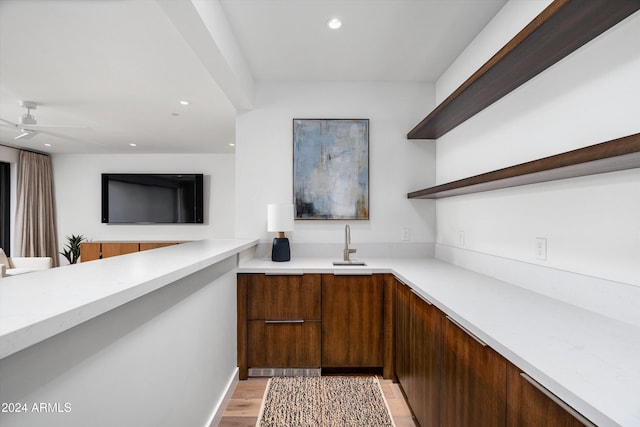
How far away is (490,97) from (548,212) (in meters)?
0.76

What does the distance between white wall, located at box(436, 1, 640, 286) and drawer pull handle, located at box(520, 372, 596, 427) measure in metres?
0.63

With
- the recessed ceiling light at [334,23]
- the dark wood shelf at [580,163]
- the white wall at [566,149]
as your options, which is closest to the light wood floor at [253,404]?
the white wall at [566,149]

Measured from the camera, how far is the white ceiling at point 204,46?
1783 mm

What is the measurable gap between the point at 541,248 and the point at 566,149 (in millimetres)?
465

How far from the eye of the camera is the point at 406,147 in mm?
2807

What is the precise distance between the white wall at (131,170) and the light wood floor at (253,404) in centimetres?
402

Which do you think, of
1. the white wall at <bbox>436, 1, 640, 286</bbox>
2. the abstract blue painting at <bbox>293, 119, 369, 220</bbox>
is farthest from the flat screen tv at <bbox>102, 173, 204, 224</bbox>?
the white wall at <bbox>436, 1, 640, 286</bbox>

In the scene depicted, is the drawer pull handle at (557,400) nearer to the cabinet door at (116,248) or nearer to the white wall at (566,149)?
the white wall at (566,149)

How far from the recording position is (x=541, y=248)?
1.49 meters

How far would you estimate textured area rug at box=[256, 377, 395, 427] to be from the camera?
1.81 meters

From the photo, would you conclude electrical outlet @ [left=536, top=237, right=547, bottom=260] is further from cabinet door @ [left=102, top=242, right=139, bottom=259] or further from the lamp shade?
cabinet door @ [left=102, top=242, right=139, bottom=259]

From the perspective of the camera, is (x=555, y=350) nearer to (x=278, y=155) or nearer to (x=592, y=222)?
(x=592, y=222)

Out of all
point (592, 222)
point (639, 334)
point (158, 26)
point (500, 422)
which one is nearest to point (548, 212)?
point (592, 222)

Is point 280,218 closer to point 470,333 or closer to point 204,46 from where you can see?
point 204,46
